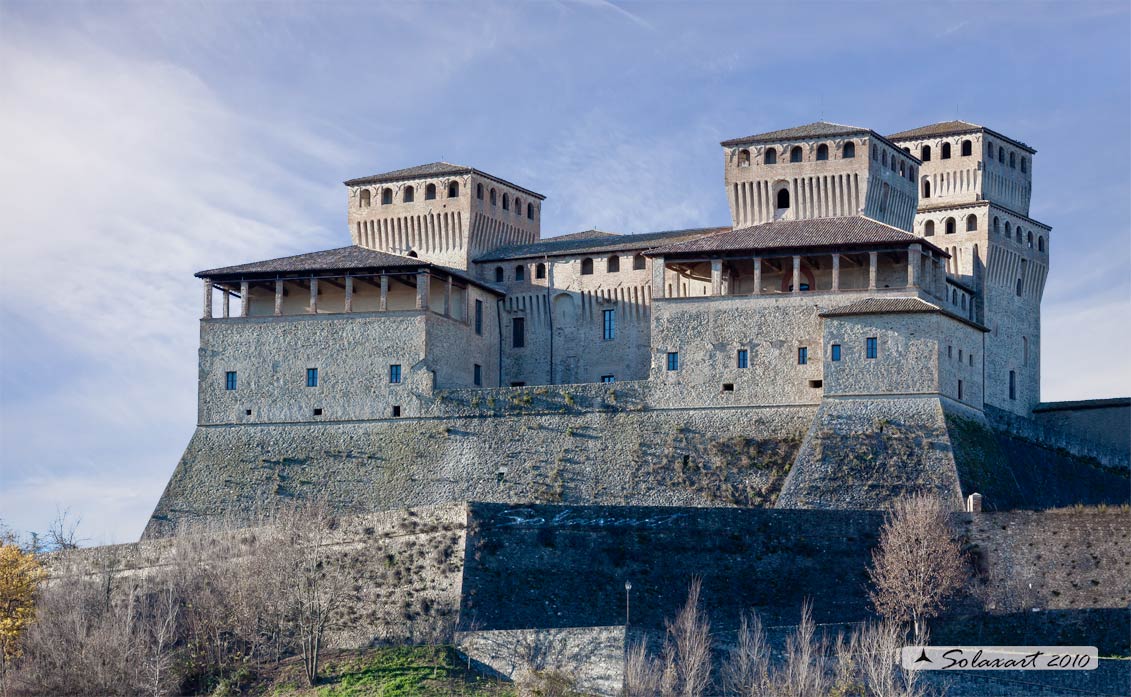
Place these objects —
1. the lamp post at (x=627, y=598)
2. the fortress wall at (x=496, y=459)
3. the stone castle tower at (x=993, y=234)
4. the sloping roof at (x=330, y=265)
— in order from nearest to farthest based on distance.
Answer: the lamp post at (x=627, y=598), the fortress wall at (x=496, y=459), the sloping roof at (x=330, y=265), the stone castle tower at (x=993, y=234)

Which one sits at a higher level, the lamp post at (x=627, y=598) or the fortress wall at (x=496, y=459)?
the fortress wall at (x=496, y=459)

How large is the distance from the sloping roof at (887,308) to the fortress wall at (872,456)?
2784mm

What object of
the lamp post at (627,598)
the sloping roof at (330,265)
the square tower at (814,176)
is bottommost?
the lamp post at (627,598)

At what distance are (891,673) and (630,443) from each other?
67.0ft

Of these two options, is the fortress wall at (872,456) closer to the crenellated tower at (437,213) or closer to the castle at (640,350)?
the castle at (640,350)

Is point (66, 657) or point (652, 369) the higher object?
point (652, 369)

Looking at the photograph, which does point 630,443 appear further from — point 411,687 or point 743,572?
point 411,687

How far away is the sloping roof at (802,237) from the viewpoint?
249ft

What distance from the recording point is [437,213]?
88.2 metres

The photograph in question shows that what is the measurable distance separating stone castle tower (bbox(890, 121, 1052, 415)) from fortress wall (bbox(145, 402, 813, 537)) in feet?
42.9

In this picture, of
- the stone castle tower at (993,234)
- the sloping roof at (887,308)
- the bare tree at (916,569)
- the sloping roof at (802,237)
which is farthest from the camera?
the stone castle tower at (993,234)

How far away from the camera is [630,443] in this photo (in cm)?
7731

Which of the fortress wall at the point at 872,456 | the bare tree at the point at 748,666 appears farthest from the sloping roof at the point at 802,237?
the bare tree at the point at 748,666

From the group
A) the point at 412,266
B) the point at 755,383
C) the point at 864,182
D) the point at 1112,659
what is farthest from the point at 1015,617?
the point at 412,266
